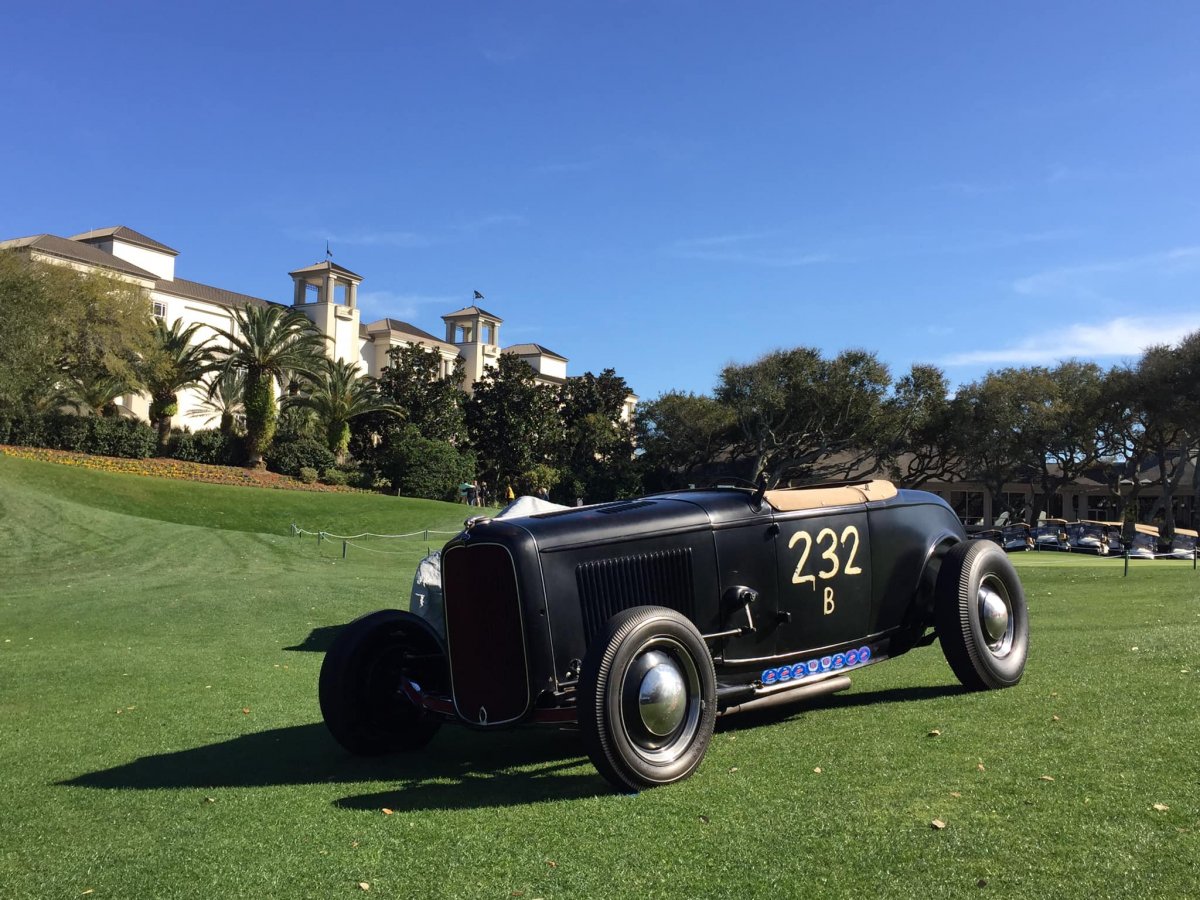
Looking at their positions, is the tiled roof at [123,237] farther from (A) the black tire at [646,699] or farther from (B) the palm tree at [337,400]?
(A) the black tire at [646,699]

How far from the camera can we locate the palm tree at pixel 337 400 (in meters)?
52.0

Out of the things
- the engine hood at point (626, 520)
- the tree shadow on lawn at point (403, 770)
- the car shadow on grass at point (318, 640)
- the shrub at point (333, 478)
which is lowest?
the car shadow on grass at point (318, 640)

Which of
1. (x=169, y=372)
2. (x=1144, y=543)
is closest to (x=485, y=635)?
(x=169, y=372)

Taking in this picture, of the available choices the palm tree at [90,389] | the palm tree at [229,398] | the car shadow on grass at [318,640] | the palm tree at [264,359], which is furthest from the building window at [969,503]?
the car shadow on grass at [318,640]

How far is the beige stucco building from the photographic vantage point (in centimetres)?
5362

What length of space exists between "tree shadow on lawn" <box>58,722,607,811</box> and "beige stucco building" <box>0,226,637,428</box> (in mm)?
42441

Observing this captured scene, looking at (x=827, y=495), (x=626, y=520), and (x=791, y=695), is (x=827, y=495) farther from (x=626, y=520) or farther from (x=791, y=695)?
(x=626, y=520)

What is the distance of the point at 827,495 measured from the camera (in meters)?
6.32

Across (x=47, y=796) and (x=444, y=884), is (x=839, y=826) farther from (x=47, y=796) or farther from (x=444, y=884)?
(x=47, y=796)

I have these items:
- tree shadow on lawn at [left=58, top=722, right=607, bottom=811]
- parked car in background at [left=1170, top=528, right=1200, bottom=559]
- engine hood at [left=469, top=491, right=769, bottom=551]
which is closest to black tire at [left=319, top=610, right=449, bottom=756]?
tree shadow on lawn at [left=58, top=722, right=607, bottom=811]

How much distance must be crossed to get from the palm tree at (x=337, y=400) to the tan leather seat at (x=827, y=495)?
47514 millimetres

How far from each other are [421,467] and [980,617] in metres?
47.4

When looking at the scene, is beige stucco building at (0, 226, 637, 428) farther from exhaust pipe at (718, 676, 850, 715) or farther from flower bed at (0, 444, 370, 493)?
exhaust pipe at (718, 676, 850, 715)

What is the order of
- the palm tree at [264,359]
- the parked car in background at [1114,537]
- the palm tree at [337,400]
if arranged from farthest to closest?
1. the palm tree at [337,400]
2. the palm tree at [264,359]
3. the parked car in background at [1114,537]
